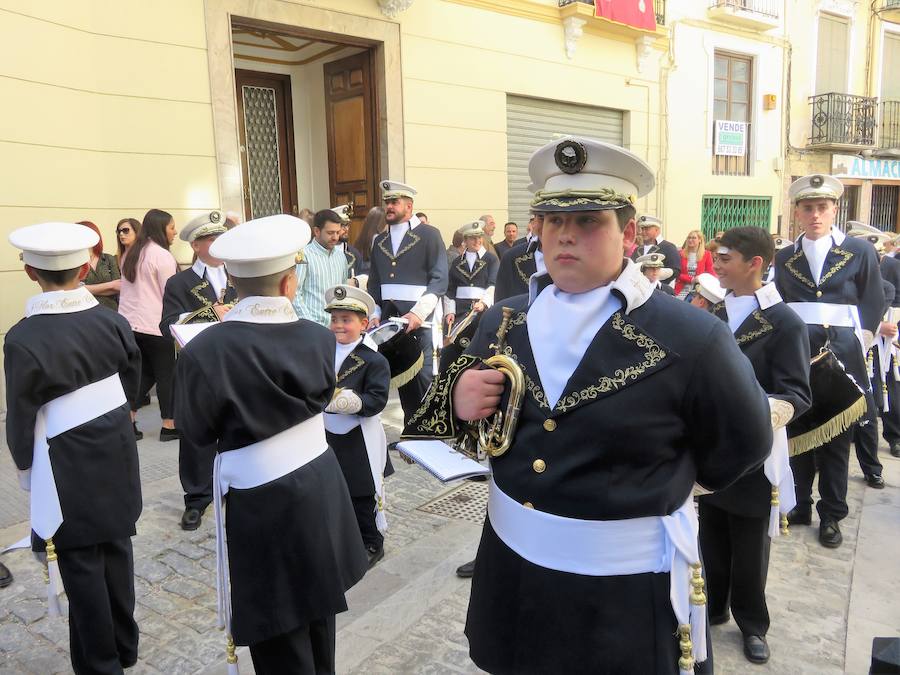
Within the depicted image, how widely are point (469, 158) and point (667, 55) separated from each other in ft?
18.6

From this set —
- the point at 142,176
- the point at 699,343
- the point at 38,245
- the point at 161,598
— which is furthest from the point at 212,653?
the point at 142,176

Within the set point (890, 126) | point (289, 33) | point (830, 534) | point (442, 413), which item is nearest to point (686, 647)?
point (442, 413)

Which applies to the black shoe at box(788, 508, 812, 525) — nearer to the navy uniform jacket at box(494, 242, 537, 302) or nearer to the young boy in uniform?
the navy uniform jacket at box(494, 242, 537, 302)

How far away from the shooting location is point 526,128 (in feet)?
38.5

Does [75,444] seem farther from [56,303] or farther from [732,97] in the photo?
[732,97]

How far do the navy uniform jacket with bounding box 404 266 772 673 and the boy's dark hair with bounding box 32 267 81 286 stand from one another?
6.93 ft

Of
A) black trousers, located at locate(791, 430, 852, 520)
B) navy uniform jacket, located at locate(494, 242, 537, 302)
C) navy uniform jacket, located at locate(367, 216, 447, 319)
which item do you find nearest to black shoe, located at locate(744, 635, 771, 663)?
black trousers, located at locate(791, 430, 852, 520)

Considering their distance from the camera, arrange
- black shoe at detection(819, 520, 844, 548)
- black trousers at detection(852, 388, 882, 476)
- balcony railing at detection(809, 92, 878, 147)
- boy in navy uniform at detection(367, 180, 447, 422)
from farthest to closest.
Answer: balcony railing at detection(809, 92, 878, 147), boy in navy uniform at detection(367, 180, 447, 422), black trousers at detection(852, 388, 882, 476), black shoe at detection(819, 520, 844, 548)

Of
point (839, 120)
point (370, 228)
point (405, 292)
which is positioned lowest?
point (405, 292)

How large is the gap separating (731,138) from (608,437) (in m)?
15.8

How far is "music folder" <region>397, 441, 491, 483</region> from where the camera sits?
1.90 metres

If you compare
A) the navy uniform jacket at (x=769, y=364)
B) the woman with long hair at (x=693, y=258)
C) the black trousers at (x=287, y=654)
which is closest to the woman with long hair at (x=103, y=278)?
the black trousers at (x=287, y=654)

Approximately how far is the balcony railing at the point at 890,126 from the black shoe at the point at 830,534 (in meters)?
18.9

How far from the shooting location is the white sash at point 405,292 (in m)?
6.01
